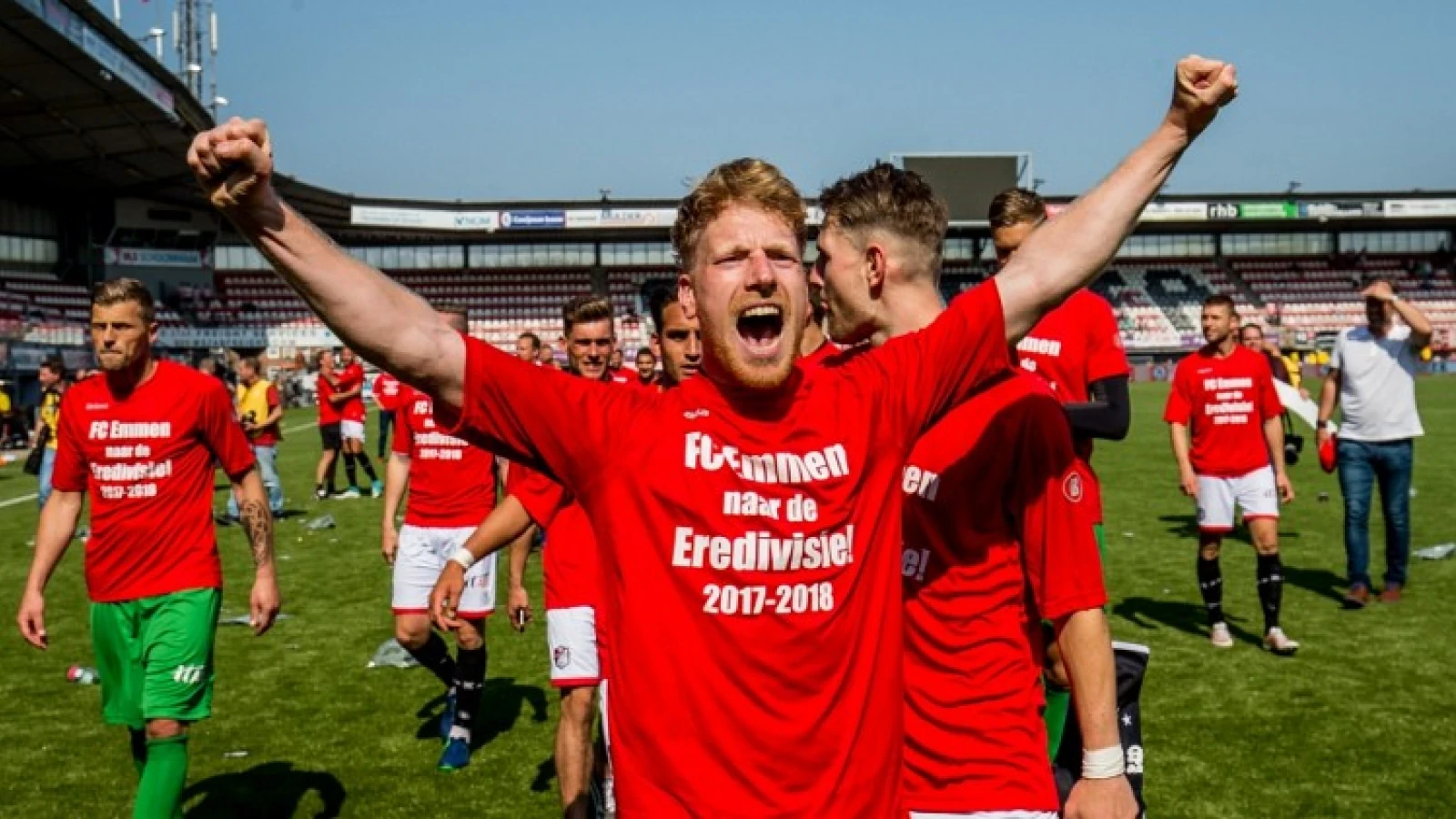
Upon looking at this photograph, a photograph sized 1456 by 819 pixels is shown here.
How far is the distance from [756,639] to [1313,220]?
77.2 meters

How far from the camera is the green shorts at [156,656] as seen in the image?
206 inches

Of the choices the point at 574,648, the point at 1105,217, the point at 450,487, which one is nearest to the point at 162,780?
the point at 574,648

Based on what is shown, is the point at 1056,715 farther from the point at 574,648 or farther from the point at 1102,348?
the point at 574,648

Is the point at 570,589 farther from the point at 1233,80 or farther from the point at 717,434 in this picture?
the point at 1233,80

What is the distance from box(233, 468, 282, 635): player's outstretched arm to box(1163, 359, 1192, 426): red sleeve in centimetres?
669

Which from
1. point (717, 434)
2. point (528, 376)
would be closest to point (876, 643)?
point (717, 434)

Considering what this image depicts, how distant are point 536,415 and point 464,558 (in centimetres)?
286

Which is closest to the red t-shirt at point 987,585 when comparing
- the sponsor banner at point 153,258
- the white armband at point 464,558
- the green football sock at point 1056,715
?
the green football sock at point 1056,715

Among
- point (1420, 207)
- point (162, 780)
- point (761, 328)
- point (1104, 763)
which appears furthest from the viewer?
point (1420, 207)

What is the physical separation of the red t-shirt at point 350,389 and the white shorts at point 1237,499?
14571mm

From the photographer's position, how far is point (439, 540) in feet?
25.7

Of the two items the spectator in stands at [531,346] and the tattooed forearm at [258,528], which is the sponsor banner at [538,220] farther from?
the tattooed forearm at [258,528]

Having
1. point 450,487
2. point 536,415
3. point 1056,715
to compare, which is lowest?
point 1056,715

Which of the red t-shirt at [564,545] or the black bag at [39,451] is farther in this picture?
the black bag at [39,451]
